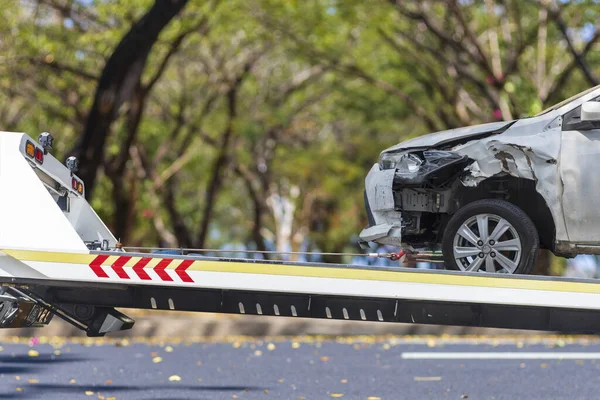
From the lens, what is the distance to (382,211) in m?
7.32

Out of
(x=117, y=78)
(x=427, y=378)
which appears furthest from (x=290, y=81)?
(x=427, y=378)

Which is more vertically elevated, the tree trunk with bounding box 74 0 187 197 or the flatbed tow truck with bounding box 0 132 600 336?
the tree trunk with bounding box 74 0 187 197

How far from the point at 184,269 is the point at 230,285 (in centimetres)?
33

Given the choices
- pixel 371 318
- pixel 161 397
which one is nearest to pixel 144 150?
pixel 161 397

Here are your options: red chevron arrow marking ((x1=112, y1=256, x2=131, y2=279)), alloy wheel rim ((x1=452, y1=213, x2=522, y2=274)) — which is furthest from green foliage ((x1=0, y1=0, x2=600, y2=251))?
red chevron arrow marking ((x1=112, y1=256, x2=131, y2=279))

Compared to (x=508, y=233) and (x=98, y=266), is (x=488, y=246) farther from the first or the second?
(x=98, y=266)

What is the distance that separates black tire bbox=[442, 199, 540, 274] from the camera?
675 cm

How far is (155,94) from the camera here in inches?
1118

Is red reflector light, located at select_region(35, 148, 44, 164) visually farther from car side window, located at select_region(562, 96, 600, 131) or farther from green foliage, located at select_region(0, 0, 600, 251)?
green foliage, located at select_region(0, 0, 600, 251)

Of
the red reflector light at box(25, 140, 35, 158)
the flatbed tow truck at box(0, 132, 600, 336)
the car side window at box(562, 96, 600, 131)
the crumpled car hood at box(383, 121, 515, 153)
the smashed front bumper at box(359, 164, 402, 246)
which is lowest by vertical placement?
the flatbed tow truck at box(0, 132, 600, 336)

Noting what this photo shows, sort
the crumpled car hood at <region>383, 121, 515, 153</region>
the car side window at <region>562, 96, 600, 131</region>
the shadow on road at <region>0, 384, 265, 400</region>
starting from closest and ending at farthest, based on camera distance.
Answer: the car side window at <region>562, 96, 600, 131</region> → the crumpled car hood at <region>383, 121, 515, 153</region> → the shadow on road at <region>0, 384, 265, 400</region>

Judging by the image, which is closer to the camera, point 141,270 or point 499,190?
point 141,270

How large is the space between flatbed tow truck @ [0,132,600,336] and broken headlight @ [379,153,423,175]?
4.51ft

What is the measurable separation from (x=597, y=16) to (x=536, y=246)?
13.4 metres
